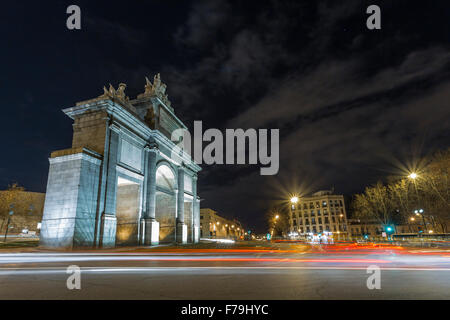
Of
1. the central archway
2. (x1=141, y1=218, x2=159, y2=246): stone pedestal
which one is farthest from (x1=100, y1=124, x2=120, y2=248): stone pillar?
the central archway

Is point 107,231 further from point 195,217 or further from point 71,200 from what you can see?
point 195,217

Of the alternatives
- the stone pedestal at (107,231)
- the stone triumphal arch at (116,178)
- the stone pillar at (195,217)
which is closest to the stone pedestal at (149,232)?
the stone triumphal arch at (116,178)

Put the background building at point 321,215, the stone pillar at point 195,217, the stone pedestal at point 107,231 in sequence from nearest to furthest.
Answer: the stone pedestal at point 107,231, the stone pillar at point 195,217, the background building at point 321,215

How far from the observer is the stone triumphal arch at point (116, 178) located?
21312 mm

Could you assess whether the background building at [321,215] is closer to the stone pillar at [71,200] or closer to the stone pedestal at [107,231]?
the stone pedestal at [107,231]

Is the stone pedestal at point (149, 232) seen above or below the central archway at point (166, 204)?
below

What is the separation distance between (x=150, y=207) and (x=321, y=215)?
91012 mm

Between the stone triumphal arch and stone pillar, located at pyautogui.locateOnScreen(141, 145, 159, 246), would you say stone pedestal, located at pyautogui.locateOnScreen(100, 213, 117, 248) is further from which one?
stone pillar, located at pyautogui.locateOnScreen(141, 145, 159, 246)

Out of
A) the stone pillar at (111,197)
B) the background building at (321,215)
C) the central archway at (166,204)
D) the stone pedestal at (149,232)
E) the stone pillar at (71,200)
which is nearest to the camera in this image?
the stone pillar at (71,200)

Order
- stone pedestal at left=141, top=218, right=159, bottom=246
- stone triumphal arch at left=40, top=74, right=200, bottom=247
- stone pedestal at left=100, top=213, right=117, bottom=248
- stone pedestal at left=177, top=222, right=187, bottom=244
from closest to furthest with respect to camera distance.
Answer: stone triumphal arch at left=40, top=74, right=200, bottom=247, stone pedestal at left=100, top=213, right=117, bottom=248, stone pedestal at left=141, top=218, right=159, bottom=246, stone pedestal at left=177, top=222, right=187, bottom=244

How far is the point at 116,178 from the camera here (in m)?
25.2

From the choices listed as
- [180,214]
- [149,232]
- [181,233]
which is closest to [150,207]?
[149,232]

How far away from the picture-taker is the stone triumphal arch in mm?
21312
